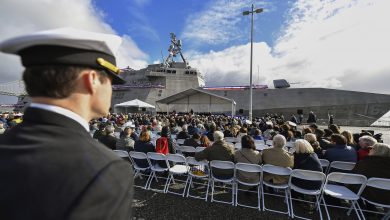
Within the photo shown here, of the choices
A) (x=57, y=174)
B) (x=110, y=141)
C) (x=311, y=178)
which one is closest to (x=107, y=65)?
(x=57, y=174)

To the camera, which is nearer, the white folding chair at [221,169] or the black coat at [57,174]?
the black coat at [57,174]

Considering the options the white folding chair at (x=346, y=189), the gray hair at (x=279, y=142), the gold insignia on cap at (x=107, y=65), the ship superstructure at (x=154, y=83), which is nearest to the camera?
the gold insignia on cap at (x=107, y=65)

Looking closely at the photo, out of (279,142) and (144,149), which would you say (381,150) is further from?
(144,149)

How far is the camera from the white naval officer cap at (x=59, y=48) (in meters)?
0.83

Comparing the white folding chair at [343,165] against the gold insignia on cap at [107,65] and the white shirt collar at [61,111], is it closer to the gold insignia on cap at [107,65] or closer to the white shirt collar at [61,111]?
the gold insignia on cap at [107,65]

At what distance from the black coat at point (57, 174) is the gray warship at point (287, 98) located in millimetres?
23553

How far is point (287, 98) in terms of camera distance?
116ft

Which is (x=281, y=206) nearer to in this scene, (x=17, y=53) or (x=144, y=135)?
(x=144, y=135)

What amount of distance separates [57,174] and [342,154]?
6.47m

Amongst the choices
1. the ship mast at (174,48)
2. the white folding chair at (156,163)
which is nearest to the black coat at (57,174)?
the white folding chair at (156,163)

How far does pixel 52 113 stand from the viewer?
815 millimetres

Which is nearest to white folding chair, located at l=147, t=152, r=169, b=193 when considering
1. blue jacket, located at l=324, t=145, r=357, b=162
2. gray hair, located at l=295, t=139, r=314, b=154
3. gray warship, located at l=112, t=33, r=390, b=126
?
gray hair, located at l=295, t=139, r=314, b=154

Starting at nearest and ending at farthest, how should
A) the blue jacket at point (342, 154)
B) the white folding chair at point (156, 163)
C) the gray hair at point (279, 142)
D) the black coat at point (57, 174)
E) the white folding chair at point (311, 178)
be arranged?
the black coat at point (57, 174) → the white folding chair at point (311, 178) → the gray hair at point (279, 142) → the blue jacket at point (342, 154) → the white folding chair at point (156, 163)

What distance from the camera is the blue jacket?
212 inches
